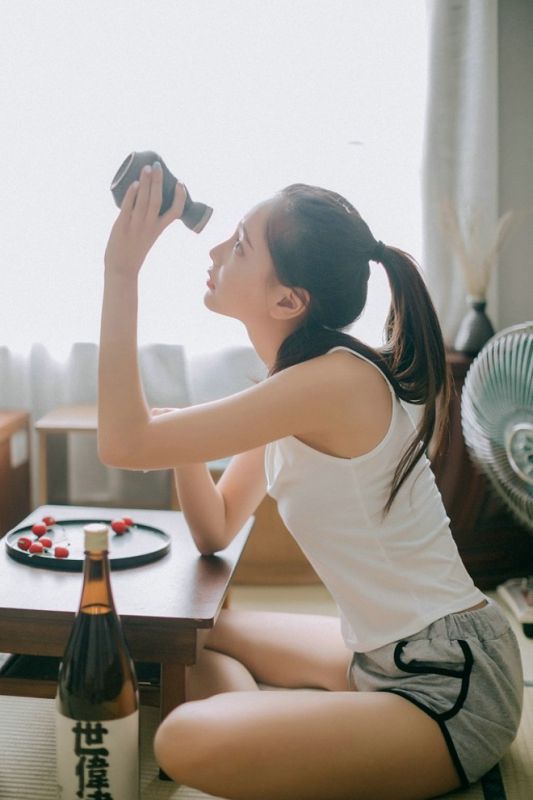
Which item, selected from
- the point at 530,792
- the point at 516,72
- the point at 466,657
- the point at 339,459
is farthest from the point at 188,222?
the point at 516,72

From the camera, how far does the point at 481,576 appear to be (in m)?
2.42

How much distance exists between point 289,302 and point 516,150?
1609 millimetres

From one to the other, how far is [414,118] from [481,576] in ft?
4.35

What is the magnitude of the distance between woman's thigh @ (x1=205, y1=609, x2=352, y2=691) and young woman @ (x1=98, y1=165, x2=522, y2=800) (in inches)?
4.8

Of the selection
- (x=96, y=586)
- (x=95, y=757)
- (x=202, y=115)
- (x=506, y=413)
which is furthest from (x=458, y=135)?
(x=95, y=757)

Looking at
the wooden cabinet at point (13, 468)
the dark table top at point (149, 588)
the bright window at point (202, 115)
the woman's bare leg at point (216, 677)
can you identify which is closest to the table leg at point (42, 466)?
the wooden cabinet at point (13, 468)

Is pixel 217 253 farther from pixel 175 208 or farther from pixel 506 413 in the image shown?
pixel 506 413

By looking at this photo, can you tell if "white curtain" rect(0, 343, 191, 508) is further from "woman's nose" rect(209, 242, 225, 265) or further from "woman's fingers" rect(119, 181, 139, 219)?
"woman's fingers" rect(119, 181, 139, 219)

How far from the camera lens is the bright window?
254 cm

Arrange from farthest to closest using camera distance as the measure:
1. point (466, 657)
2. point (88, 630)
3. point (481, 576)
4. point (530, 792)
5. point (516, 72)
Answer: point (516, 72) < point (481, 576) < point (530, 792) < point (466, 657) < point (88, 630)

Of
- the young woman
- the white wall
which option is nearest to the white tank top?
the young woman

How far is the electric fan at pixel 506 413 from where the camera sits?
1.58 meters

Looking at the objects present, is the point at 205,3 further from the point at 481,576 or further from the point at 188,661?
the point at 188,661

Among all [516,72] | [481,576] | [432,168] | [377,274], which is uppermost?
[516,72]
